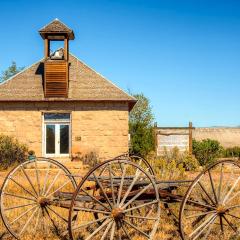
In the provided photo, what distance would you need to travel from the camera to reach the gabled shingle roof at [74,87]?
19.9 metres

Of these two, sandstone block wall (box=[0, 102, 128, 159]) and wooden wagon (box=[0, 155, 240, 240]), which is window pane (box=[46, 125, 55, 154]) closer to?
sandstone block wall (box=[0, 102, 128, 159])

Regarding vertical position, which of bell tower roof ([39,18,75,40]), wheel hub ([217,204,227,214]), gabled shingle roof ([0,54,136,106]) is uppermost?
bell tower roof ([39,18,75,40])

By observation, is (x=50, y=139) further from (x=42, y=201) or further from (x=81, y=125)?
(x=42, y=201)

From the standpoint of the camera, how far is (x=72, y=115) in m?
20.0

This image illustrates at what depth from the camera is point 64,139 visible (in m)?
20.3

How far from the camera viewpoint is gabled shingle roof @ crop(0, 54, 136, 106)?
1988cm

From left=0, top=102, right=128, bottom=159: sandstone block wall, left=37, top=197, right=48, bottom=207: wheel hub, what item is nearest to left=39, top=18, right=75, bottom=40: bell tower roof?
left=0, top=102, right=128, bottom=159: sandstone block wall

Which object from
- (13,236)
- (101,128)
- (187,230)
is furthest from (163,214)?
(101,128)

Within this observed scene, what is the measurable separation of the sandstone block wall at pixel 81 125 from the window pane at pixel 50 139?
427 millimetres

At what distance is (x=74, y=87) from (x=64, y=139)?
2440 mm

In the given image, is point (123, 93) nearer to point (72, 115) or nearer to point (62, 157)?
point (72, 115)

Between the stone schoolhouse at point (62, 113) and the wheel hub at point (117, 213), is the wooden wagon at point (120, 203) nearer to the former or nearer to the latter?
the wheel hub at point (117, 213)

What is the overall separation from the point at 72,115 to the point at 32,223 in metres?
12.7

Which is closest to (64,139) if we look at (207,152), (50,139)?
(50,139)
